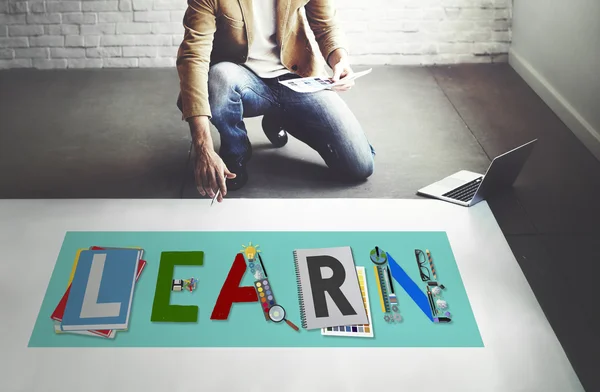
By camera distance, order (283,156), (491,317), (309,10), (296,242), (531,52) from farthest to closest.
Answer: (531,52) → (283,156) → (309,10) → (296,242) → (491,317)

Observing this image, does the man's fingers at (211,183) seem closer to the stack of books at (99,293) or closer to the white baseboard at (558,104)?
the stack of books at (99,293)

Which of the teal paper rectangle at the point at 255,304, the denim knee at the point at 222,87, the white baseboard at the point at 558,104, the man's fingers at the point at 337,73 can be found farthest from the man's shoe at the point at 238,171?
the white baseboard at the point at 558,104

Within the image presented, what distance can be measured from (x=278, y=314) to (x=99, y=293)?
0.54 meters

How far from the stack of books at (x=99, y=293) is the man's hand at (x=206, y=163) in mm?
455

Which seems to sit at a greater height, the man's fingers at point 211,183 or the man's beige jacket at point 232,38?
the man's beige jacket at point 232,38

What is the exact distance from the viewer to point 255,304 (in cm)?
187

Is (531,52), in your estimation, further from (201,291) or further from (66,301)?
(66,301)

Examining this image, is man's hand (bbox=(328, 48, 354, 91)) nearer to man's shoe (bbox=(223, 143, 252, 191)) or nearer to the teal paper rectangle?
man's shoe (bbox=(223, 143, 252, 191))

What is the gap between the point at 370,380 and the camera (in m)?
1.61

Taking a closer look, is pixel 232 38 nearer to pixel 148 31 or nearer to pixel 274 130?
pixel 274 130

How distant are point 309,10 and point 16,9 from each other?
155 cm

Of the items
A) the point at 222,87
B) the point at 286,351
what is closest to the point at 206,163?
the point at 222,87

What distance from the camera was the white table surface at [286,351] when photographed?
5.26 ft

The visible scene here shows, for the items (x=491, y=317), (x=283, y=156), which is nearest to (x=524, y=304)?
(x=491, y=317)
